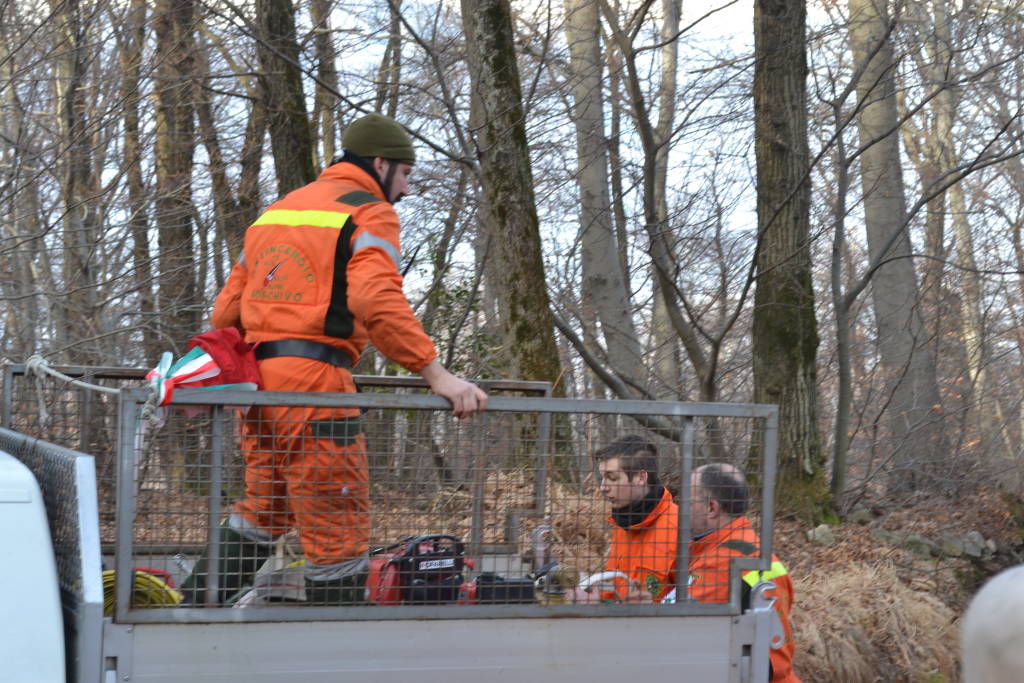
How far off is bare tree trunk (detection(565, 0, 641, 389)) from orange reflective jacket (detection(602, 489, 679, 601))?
6175mm

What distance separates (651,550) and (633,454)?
1.17ft

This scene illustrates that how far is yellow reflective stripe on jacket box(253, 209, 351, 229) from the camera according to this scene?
385 centimetres

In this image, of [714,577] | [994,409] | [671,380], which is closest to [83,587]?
[714,577]

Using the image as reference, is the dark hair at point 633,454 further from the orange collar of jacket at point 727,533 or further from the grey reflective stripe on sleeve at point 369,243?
the grey reflective stripe on sleeve at point 369,243

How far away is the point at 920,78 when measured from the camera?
9875 mm

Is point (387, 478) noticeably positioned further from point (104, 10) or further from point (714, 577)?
point (104, 10)

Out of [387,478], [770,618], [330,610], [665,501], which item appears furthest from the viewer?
[665,501]

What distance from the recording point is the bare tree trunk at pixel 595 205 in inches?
406

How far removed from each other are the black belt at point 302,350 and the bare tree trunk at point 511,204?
476 centimetres

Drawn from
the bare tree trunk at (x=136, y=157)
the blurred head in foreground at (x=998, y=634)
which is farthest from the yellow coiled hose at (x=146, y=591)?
the bare tree trunk at (x=136, y=157)

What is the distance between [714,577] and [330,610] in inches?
49.8

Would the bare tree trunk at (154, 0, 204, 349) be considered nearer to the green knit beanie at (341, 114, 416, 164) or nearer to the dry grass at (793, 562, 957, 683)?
the dry grass at (793, 562, 957, 683)

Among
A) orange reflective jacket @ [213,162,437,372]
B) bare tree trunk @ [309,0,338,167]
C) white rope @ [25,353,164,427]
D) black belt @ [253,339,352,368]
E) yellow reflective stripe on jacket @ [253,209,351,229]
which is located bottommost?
white rope @ [25,353,164,427]

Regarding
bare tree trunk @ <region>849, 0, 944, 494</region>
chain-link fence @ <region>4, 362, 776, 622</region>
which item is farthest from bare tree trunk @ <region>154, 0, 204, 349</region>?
chain-link fence @ <region>4, 362, 776, 622</region>
